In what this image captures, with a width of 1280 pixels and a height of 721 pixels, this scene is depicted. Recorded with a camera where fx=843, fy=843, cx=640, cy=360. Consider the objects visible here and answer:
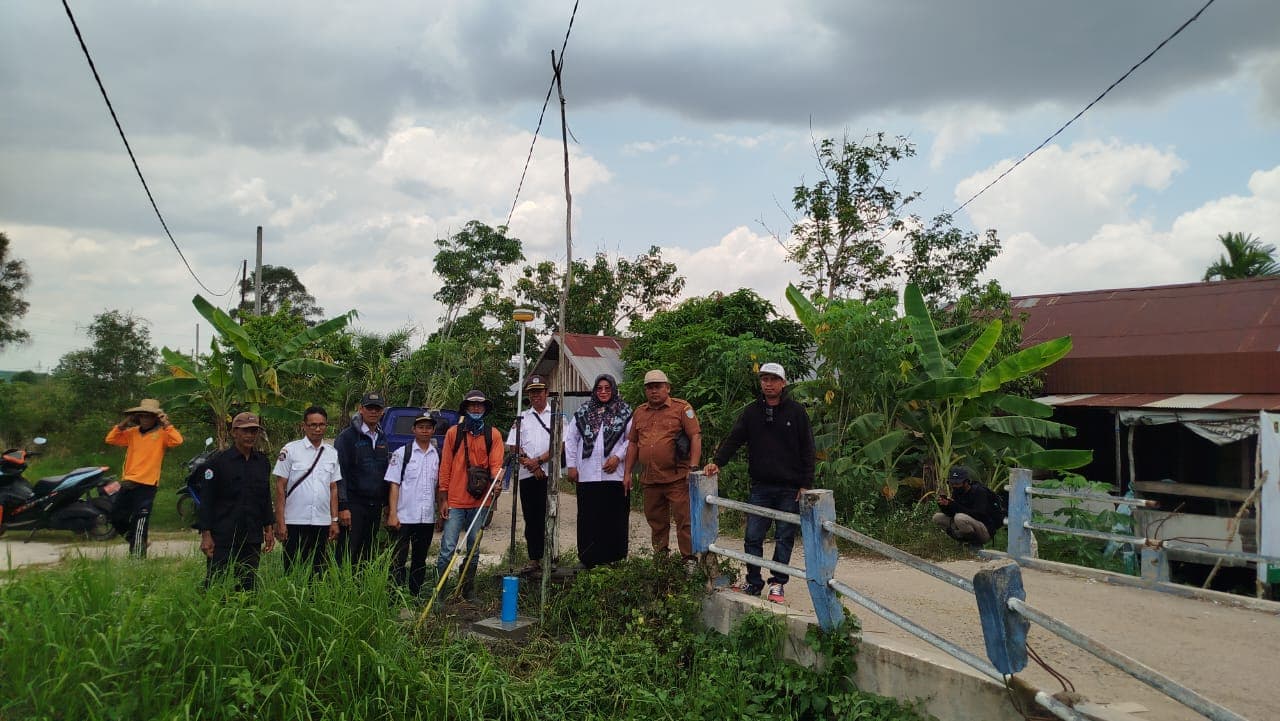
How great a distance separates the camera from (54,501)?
9547 millimetres

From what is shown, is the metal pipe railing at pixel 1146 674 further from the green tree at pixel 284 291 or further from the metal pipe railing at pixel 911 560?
the green tree at pixel 284 291

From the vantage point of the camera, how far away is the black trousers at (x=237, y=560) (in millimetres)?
5802

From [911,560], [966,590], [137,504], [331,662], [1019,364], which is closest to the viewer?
[966,590]

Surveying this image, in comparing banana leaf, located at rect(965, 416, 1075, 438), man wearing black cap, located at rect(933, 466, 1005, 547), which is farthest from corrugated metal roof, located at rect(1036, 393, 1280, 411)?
man wearing black cap, located at rect(933, 466, 1005, 547)

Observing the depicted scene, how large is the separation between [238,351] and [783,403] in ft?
29.3

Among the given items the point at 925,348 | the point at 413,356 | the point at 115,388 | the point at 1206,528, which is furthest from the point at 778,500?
the point at 115,388

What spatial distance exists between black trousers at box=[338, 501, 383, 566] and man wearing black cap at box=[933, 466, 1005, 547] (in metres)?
5.98

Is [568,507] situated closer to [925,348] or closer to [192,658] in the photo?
[925,348]

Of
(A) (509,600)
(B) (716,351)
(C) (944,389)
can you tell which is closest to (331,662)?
(A) (509,600)

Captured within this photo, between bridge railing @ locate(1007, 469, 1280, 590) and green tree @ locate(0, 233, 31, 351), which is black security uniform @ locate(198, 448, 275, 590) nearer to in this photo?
bridge railing @ locate(1007, 469, 1280, 590)

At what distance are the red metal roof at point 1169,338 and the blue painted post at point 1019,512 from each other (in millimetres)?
5740

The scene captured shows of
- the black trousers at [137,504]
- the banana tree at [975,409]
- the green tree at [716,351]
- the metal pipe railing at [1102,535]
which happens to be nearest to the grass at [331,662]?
the black trousers at [137,504]

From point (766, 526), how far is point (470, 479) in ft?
7.62

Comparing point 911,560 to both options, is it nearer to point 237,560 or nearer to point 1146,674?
point 1146,674
